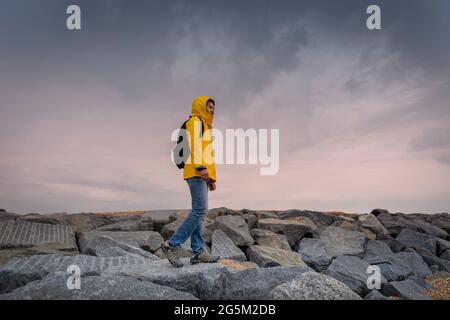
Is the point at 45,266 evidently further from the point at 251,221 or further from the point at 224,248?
the point at 251,221

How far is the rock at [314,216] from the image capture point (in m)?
13.4

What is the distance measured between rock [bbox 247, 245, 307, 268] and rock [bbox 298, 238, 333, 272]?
67 cm

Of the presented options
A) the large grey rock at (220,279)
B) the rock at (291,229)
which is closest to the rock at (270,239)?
the rock at (291,229)

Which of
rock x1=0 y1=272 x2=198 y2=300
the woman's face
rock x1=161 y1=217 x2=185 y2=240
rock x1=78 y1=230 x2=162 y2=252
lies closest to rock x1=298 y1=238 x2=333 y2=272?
rock x1=161 y1=217 x2=185 y2=240

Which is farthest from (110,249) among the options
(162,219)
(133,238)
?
(162,219)

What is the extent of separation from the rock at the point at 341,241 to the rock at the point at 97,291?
244 inches

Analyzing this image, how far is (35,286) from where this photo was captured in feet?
15.7

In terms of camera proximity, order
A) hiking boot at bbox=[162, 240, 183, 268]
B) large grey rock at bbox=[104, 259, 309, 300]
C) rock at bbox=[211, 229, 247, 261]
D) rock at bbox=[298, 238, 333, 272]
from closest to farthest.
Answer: large grey rock at bbox=[104, 259, 309, 300] → hiking boot at bbox=[162, 240, 183, 268] → rock at bbox=[211, 229, 247, 261] → rock at bbox=[298, 238, 333, 272]

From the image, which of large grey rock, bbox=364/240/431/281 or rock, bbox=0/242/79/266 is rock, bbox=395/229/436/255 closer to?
large grey rock, bbox=364/240/431/281

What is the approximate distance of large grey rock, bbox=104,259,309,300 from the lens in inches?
213

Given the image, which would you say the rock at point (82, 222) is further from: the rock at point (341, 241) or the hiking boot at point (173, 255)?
the rock at point (341, 241)

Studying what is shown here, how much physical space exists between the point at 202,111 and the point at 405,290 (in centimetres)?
472
